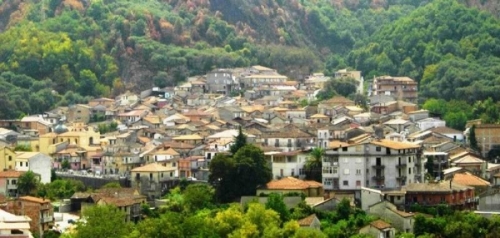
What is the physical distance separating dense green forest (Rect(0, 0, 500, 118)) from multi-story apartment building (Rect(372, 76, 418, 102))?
769 millimetres

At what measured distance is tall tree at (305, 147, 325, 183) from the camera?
59.6m

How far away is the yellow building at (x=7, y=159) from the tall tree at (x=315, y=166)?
567 inches

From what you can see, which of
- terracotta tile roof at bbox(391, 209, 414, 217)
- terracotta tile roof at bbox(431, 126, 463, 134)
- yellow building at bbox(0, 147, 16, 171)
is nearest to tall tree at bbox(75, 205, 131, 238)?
terracotta tile roof at bbox(391, 209, 414, 217)

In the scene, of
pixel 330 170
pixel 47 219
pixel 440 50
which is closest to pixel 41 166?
pixel 47 219

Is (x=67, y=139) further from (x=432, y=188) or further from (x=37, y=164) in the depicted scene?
(x=432, y=188)

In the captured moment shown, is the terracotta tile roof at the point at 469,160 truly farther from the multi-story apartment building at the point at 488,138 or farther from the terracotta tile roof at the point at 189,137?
the terracotta tile roof at the point at 189,137

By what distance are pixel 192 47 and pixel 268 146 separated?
138 ft

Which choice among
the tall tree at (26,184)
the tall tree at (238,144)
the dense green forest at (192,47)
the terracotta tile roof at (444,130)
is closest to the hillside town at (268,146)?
the terracotta tile roof at (444,130)

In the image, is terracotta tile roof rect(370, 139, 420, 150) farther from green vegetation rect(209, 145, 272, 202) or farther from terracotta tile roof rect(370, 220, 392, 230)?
terracotta tile roof rect(370, 220, 392, 230)

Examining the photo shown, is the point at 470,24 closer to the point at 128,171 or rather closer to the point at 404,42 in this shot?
the point at 404,42

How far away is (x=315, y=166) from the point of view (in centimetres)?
5988

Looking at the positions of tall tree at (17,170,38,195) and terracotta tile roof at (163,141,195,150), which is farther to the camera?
terracotta tile roof at (163,141,195,150)

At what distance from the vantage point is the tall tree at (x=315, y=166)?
59.6m

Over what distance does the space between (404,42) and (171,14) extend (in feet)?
67.8
